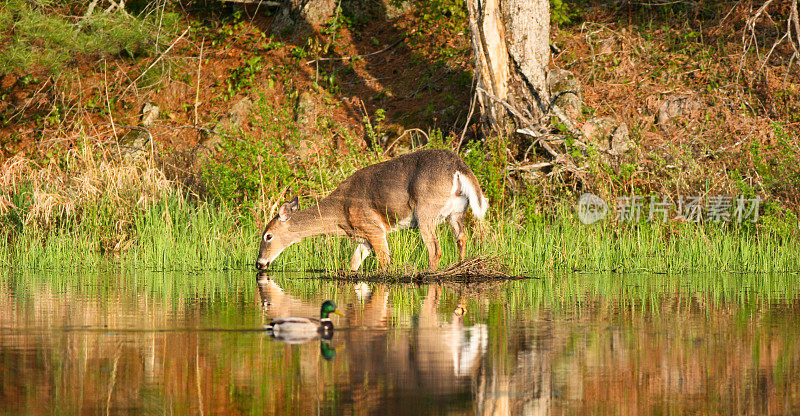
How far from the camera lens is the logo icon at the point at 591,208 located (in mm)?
16311

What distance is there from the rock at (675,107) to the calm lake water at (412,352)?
29.2 ft

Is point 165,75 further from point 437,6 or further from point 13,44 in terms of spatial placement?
point 437,6

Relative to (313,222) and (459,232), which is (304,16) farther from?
(459,232)

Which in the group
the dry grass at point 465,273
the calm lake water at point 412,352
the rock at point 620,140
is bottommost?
the calm lake water at point 412,352

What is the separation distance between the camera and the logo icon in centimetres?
1631

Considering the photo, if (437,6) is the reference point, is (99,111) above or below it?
below

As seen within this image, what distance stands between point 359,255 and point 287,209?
1.35m

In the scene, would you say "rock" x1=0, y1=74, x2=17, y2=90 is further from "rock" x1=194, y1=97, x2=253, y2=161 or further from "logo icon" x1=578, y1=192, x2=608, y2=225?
"logo icon" x1=578, y1=192, x2=608, y2=225

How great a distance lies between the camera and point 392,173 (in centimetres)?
1433

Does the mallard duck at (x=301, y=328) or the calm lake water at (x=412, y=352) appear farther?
the mallard duck at (x=301, y=328)

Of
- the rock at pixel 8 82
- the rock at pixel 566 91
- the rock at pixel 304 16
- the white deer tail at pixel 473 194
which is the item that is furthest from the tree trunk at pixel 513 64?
the rock at pixel 8 82

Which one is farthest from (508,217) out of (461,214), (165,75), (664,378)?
(165,75)

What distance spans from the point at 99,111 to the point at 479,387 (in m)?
20.7

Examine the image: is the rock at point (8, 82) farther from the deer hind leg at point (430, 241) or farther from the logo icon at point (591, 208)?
the deer hind leg at point (430, 241)
